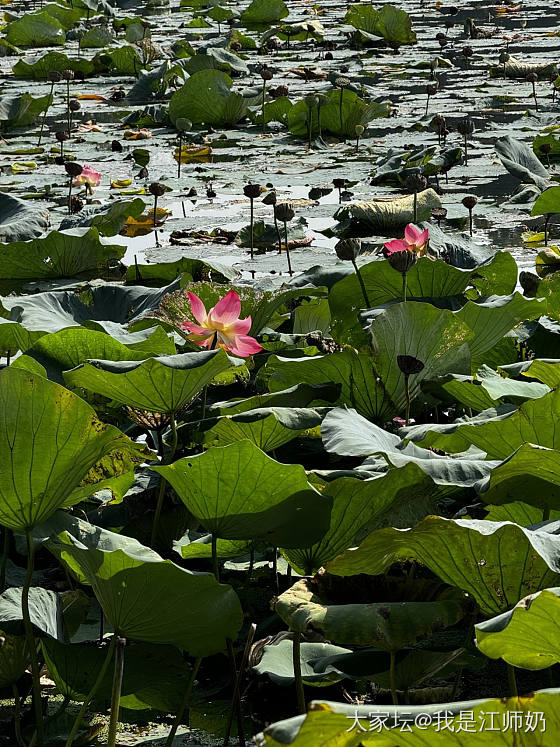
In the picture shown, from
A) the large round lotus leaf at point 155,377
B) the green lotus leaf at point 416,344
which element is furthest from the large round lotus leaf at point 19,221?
the large round lotus leaf at point 155,377

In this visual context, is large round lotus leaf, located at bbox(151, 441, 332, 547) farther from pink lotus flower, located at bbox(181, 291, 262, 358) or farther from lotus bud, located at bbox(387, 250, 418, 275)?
lotus bud, located at bbox(387, 250, 418, 275)

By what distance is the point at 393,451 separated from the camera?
1.43 m

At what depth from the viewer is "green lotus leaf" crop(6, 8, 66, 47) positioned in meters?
9.01

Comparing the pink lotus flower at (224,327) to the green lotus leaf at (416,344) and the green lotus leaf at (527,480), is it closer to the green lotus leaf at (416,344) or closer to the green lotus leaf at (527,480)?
the green lotus leaf at (416,344)

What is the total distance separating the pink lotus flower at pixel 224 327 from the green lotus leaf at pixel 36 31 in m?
7.86

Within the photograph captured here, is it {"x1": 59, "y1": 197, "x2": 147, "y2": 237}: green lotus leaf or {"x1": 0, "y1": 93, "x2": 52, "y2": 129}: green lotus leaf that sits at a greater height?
{"x1": 59, "y1": 197, "x2": 147, "y2": 237}: green lotus leaf

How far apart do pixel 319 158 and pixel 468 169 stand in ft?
2.40

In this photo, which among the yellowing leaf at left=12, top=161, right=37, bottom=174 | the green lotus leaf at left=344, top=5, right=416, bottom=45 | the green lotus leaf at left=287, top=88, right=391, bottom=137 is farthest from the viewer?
the green lotus leaf at left=344, top=5, right=416, bottom=45

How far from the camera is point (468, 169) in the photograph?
4.82 metres

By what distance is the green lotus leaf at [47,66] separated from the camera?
7504mm

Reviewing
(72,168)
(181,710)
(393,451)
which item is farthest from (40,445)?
(72,168)

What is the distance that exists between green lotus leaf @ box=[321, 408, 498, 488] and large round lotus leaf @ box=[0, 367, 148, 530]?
0.93 feet

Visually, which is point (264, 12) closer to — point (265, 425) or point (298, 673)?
point (265, 425)

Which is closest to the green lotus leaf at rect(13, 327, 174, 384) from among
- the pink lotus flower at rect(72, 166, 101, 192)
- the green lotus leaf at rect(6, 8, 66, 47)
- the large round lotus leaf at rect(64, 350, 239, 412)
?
the large round lotus leaf at rect(64, 350, 239, 412)
